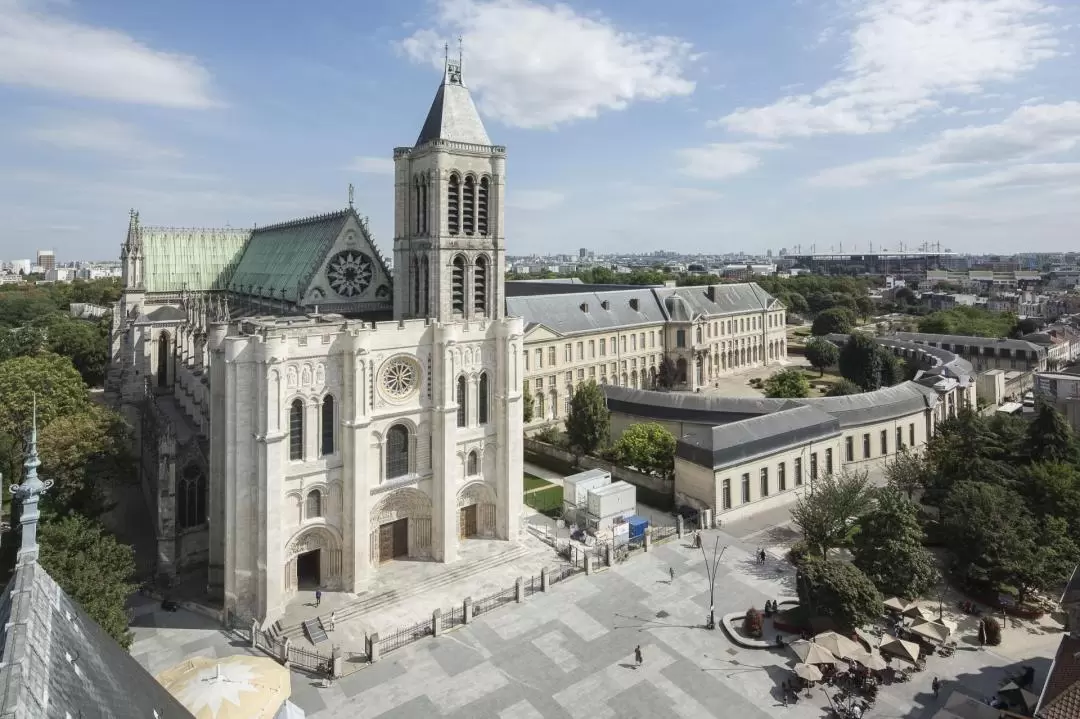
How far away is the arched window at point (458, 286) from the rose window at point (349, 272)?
23.4ft

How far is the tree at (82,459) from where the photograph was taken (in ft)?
107

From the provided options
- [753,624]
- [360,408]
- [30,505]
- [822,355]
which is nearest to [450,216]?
[360,408]

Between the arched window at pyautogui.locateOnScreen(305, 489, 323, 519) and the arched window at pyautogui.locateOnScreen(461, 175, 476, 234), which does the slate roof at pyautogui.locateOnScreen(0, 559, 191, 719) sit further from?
the arched window at pyautogui.locateOnScreen(461, 175, 476, 234)

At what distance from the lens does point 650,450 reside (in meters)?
44.4

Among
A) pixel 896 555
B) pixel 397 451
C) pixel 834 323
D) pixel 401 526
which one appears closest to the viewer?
pixel 896 555

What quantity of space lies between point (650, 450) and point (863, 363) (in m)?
39.7

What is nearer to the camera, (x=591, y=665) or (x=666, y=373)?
(x=591, y=665)

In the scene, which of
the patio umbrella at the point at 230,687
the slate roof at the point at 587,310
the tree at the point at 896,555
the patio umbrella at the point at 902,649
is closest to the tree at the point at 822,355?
the slate roof at the point at 587,310

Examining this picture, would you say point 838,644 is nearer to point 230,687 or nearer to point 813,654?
point 813,654

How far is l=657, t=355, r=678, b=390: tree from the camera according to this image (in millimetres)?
77500

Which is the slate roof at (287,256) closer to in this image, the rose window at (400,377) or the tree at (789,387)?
the rose window at (400,377)

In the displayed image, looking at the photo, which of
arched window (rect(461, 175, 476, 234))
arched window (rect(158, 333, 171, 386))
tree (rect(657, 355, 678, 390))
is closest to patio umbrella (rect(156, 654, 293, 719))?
arched window (rect(461, 175, 476, 234))

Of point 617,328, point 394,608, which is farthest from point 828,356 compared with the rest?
point 394,608

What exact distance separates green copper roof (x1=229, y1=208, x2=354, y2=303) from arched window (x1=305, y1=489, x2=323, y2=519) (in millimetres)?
12137
